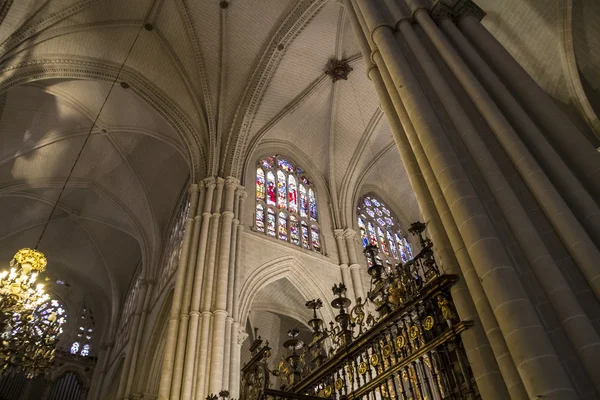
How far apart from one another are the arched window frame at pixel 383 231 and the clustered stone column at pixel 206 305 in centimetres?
602

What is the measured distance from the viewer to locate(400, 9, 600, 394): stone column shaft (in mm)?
3430

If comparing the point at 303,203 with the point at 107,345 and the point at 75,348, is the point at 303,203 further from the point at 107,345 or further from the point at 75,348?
the point at 75,348

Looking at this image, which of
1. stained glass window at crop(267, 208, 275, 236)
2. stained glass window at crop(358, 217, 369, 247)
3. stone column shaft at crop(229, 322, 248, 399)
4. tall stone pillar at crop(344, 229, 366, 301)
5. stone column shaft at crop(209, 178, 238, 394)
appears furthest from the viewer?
stained glass window at crop(358, 217, 369, 247)

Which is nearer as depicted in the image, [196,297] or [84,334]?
[196,297]

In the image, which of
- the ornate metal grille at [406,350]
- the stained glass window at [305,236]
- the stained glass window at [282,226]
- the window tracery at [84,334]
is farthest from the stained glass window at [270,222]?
the window tracery at [84,334]

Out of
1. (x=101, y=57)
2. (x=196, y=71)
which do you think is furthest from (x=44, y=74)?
(x=196, y=71)

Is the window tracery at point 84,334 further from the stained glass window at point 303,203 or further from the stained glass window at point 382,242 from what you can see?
the stained glass window at point 382,242

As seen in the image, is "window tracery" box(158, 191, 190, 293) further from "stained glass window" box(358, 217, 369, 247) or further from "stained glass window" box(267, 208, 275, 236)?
"stained glass window" box(358, 217, 369, 247)

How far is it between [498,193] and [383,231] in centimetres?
1485

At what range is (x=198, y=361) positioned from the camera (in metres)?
10.6

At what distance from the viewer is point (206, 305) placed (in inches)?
456

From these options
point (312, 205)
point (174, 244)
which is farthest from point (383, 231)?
point (174, 244)

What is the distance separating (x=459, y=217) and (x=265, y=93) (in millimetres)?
13189

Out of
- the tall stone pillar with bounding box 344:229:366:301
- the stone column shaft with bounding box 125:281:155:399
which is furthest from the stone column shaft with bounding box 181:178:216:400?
the stone column shaft with bounding box 125:281:155:399
